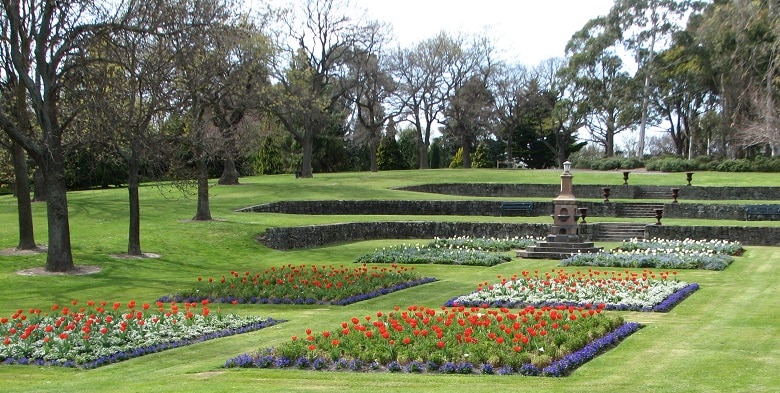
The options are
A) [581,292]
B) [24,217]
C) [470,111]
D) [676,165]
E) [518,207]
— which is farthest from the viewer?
[470,111]

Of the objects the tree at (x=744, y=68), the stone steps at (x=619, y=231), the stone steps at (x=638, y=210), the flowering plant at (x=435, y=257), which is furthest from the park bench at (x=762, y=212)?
the tree at (x=744, y=68)

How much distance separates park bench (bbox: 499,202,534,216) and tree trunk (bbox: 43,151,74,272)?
21.9 metres

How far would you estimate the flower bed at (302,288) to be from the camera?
1706 centimetres

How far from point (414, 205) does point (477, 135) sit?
137ft

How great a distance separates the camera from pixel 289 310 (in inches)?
635

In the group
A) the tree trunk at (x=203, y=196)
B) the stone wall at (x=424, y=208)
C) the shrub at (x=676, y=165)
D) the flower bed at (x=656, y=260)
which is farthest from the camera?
the shrub at (x=676, y=165)

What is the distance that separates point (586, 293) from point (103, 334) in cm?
920

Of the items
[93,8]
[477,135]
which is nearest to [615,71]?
[477,135]

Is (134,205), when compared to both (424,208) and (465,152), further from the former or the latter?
(465,152)

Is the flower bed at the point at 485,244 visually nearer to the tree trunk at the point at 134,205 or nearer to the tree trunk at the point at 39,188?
the tree trunk at the point at 134,205

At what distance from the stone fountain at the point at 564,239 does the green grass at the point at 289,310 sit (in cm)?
170

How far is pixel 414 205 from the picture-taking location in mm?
40031

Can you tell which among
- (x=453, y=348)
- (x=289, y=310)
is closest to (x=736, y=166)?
(x=289, y=310)

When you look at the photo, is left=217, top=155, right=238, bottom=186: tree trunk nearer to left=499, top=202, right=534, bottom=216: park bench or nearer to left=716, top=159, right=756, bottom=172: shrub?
left=499, top=202, right=534, bottom=216: park bench
